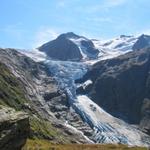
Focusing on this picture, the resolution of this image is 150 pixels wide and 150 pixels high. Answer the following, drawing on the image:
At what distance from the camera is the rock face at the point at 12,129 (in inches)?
1380

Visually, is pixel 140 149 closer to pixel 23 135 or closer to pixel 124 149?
pixel 124 149

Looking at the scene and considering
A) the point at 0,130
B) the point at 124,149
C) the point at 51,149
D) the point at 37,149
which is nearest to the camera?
the point at 0,130

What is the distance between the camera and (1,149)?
35.0 metres

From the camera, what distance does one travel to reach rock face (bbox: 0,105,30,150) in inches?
1380

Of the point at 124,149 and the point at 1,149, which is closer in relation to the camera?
the point at 1,149

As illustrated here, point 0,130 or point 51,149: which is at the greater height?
point 0,130

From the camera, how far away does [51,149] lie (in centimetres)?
5344

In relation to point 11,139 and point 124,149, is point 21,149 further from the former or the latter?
point 124,149

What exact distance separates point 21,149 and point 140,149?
2558 centimetres

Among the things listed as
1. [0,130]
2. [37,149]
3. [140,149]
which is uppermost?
[0,130]

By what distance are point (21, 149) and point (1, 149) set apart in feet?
13.7

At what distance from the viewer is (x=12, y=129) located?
35.7m

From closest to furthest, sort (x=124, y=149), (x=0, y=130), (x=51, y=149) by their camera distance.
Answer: (x=0, y=130), (x=51, y=149), (x=124, y=149)

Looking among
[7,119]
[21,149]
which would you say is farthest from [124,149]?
[7,119]
